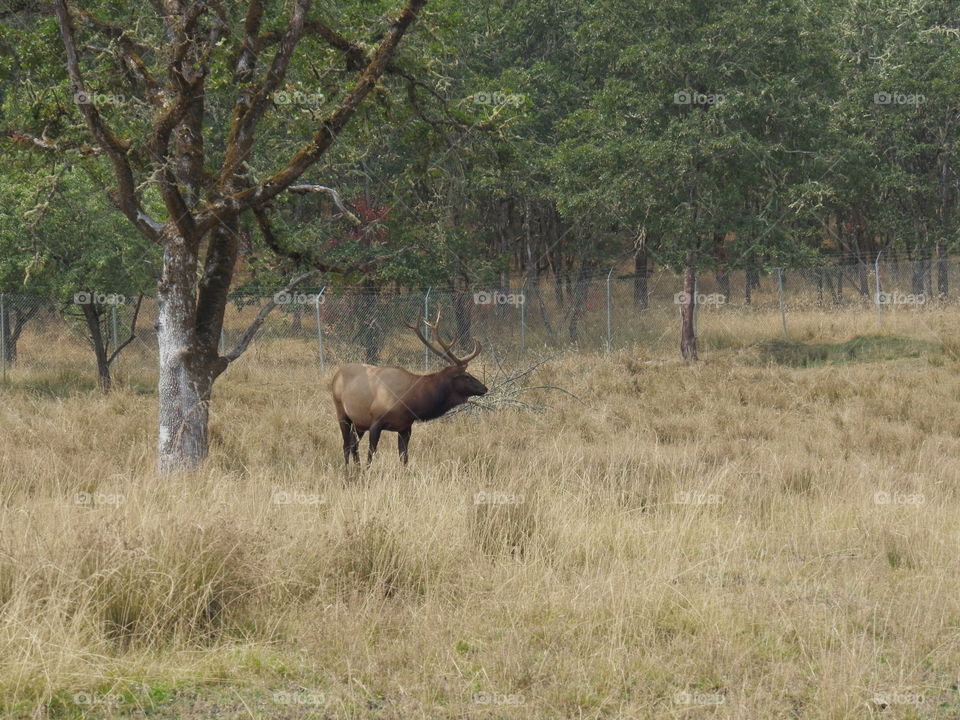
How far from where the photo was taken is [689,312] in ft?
68.4

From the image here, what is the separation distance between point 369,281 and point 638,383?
30.6ft

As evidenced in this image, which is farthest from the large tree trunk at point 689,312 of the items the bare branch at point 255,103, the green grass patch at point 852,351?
the bare branch at point 255,103

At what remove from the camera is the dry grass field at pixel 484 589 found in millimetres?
4367

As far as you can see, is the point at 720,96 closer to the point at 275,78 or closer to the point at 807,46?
the point at 807,46

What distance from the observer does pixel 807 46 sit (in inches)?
790

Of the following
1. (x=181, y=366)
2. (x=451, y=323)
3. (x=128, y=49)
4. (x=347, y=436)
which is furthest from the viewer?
(x=451, y=323)

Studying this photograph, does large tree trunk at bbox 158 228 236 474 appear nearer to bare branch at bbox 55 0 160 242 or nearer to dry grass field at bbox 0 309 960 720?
bare branch at bbox 55 0 160 242

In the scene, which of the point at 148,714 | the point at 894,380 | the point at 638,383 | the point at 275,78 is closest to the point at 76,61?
the point at 275,78

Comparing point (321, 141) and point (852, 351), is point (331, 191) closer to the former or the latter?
point (321, 141)

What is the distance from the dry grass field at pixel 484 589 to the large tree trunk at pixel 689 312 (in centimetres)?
1072

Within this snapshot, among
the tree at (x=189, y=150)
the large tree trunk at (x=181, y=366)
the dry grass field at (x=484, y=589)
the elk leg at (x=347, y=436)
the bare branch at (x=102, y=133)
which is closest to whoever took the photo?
the dry grass field at (x=484, y=589)

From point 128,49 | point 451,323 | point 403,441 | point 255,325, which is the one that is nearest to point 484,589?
point 255,325

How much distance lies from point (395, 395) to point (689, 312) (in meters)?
11.7

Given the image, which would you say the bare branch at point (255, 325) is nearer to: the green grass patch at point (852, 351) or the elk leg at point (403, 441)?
the elk leg at point (403, 441)
